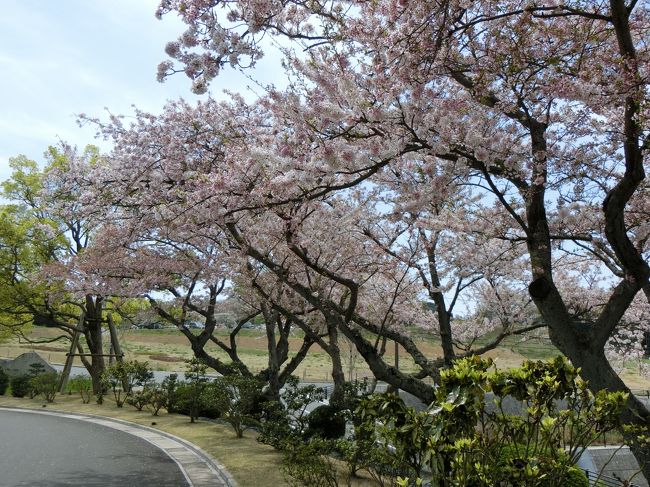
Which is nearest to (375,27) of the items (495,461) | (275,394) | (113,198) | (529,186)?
(529,186)

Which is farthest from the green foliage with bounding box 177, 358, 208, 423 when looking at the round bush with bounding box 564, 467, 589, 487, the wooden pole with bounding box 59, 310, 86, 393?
the round bush with bounding box 564, 467, 589, 487

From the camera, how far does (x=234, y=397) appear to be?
1245 cm

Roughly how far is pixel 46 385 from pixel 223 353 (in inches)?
1976

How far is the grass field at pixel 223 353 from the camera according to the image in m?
44.5

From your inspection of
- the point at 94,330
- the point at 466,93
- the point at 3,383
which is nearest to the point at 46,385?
the point at 94,330

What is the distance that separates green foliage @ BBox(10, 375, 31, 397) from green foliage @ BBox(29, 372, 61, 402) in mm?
A: 378

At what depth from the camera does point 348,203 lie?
9898 millimetres

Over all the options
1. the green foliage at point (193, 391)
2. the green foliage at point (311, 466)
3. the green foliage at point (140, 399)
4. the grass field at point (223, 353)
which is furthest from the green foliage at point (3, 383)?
the green foliage at point (311, 466)

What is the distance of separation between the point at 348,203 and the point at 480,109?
3.68 metres

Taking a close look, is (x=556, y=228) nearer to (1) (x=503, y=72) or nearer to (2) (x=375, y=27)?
(1) (x=503, y=72)

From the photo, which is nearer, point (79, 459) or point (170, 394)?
point (79, 459)

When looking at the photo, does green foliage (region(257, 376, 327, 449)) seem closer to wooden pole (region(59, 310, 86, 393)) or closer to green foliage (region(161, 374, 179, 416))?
green foliage (region(161, 374, 179, 416))

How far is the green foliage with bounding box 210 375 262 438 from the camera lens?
476 inches

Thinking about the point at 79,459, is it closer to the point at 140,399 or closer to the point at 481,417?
the point at 140,399
